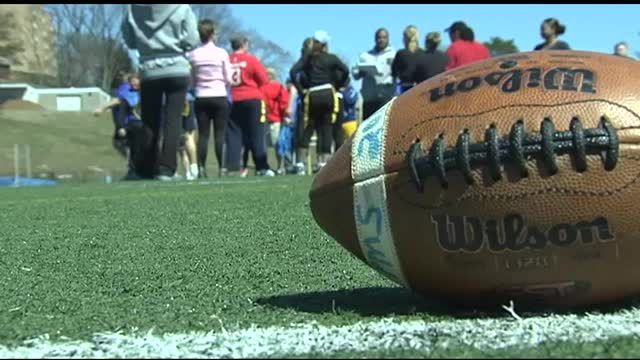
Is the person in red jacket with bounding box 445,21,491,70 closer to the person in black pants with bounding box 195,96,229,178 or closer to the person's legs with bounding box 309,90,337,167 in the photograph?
the person's legs with bounding box 309,90,337,167

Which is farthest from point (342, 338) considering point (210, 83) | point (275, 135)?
point (275, 135)

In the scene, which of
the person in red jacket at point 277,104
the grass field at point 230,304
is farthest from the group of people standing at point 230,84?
the grass field at point 230,304

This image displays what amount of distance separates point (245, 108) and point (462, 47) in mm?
2610

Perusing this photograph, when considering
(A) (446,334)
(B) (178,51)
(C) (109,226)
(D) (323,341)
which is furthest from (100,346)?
(B) (178,51)

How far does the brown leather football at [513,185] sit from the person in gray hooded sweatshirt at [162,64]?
640 centimetres

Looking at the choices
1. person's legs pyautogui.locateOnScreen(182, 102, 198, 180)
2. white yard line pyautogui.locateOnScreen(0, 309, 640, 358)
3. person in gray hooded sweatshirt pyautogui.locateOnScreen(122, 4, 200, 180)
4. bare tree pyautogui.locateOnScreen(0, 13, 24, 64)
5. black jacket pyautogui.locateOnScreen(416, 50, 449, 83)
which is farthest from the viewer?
bare tree pyautogui.locateOnScreen(0, 13, 24, 64)

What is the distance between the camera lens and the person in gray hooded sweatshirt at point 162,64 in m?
8.39

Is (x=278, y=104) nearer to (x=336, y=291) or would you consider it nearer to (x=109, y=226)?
(x=109, y=226)

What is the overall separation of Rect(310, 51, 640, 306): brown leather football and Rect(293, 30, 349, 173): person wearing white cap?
8520 millimetres

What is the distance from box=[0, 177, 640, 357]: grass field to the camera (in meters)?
1.76

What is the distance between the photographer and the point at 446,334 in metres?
1.86

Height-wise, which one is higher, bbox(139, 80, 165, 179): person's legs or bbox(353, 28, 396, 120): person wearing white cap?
bbox(353, 28, 396, 120): person wearing white cap

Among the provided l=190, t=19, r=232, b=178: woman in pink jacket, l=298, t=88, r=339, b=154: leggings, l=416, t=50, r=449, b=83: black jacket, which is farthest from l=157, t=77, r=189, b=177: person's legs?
l=416, t=50, r=449, b=83: black jacket

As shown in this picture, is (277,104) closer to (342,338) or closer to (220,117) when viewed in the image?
(220,117)
